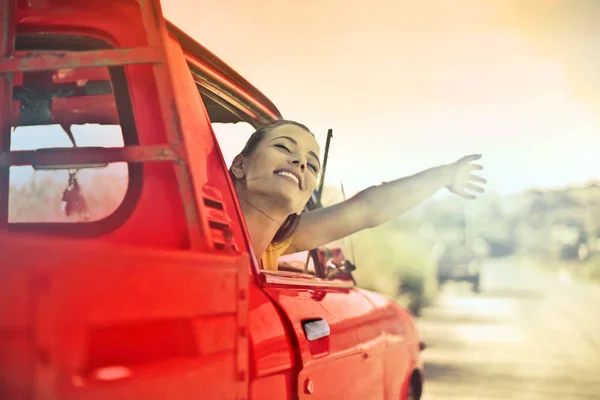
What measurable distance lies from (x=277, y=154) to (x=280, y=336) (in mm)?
872

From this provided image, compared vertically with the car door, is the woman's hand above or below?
above

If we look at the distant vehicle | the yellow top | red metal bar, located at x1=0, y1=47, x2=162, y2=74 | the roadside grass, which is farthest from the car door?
the distant vehicle

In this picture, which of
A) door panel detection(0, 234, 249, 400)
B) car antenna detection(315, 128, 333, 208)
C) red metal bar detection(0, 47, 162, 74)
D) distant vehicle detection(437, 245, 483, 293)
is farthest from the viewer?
distant vehicle detection(437, 245, 483, 293)

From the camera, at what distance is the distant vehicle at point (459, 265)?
47.3 feet

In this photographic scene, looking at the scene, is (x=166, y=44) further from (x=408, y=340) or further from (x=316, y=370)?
(x=408, y=340)

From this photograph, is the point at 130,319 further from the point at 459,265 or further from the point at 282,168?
the point at 459,265

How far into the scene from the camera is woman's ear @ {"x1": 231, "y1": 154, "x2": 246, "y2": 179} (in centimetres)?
245

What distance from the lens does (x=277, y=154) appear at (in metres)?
2.45

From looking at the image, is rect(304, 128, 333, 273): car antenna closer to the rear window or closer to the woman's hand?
the woman's hand

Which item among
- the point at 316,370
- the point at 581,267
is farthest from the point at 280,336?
the point at 581,267

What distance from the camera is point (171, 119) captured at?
1.47 meters

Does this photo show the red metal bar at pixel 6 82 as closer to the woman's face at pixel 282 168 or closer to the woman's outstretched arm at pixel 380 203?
the woman's face at pixel 282 168

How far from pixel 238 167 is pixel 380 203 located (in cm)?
77

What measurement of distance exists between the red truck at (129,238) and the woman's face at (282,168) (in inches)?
12.1
